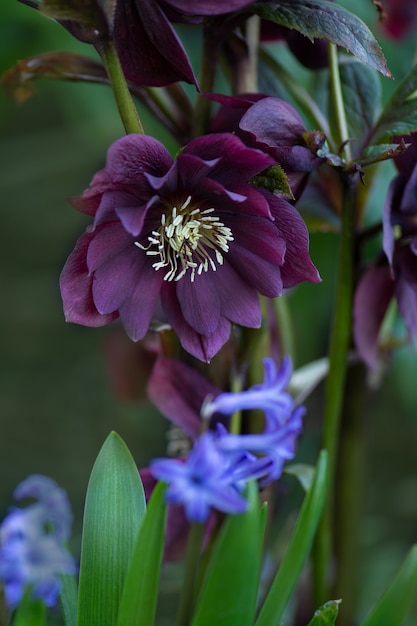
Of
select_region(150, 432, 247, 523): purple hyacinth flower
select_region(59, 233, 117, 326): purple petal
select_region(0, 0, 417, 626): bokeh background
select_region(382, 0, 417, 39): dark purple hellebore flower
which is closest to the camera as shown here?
Result: select_region(150, 432, 247, 523): purple hyacinth flower

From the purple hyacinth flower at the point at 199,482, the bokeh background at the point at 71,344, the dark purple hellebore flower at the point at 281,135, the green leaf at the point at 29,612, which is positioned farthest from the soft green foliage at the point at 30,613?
the bokeh background at the point at 71,344

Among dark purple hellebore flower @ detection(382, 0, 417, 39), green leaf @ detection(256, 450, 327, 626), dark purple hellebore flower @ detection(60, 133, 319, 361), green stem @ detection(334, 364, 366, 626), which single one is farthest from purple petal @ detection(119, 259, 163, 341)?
dark purple hellebore flower @ detection(382, 0, 417, 39)

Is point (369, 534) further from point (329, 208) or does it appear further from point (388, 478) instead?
point (329, 208)

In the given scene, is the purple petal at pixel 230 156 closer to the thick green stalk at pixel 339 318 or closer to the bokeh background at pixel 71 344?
the thick green stalk at pixel 339 318

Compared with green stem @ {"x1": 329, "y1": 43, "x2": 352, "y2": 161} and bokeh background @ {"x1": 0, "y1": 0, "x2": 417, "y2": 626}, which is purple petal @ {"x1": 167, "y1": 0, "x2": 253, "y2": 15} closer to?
green stem @ {"x1": 329, "y1": 43, "x2": 352, "y2": 161}

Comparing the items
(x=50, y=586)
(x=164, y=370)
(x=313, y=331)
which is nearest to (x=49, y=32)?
(x=313, y=331)
